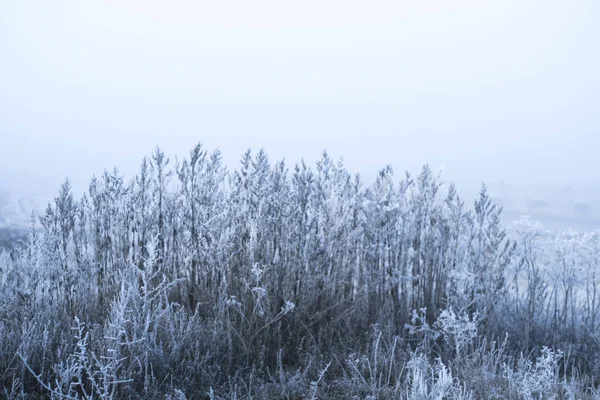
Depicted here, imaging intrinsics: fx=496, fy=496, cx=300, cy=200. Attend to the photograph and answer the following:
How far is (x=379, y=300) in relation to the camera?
388 cm

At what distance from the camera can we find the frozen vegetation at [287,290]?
98.9 inches

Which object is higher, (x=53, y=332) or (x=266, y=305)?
(x=266, y=305)

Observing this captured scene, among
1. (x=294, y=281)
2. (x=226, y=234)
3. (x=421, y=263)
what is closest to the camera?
(x=226, y=234)

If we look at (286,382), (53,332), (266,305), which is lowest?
(286,382)

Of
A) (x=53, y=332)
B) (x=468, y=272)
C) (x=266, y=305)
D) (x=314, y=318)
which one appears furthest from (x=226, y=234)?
(x=468, y=272)

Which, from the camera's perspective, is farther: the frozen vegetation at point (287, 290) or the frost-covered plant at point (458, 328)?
the frost-covered plant at point (458, 328)

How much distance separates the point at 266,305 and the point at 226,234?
49cm

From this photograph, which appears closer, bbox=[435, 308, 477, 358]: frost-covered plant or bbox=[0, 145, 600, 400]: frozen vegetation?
bbox=[0, 145, 600, 400]: frozen vegetation

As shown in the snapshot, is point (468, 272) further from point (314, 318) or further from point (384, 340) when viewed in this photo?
point (314, 318)

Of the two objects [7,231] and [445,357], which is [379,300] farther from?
[7,231]

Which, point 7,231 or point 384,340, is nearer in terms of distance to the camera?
point 384,340

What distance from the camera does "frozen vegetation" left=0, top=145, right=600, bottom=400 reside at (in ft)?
8.24

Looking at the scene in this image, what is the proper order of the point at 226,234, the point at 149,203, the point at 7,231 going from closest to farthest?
the point at 226,234
the point at 149,203
the point at 7,231

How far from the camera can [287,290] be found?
123 inches
